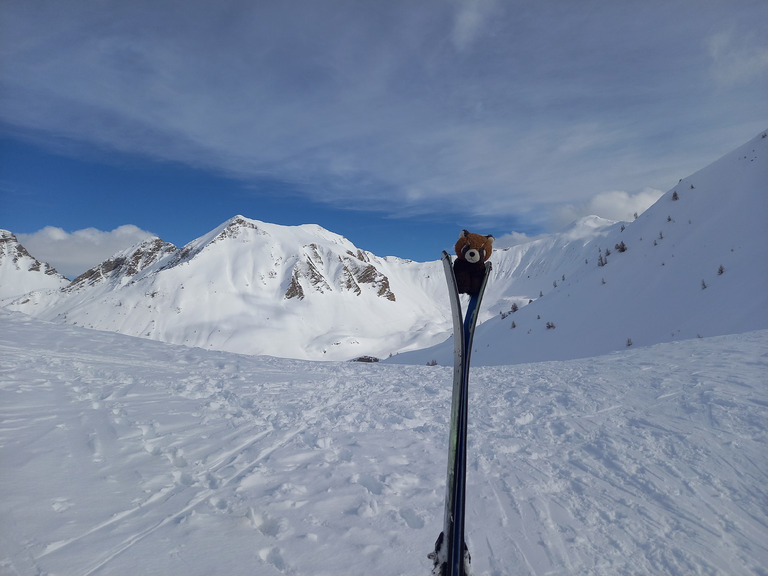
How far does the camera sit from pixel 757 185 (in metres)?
10.7

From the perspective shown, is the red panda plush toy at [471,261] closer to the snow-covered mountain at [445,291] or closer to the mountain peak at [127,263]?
the snow-covered mountain at [445,291]

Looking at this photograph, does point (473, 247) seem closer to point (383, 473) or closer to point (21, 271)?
point (383, 473)

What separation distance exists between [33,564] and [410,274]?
94696mm

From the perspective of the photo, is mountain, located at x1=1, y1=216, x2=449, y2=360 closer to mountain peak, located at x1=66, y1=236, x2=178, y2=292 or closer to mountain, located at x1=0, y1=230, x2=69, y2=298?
mountain peak, located at x1=66, y1=236, x2=178, y2=292

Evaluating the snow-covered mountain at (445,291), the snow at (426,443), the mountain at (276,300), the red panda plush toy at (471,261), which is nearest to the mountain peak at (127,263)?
the snow-covered mountain at (445,291)

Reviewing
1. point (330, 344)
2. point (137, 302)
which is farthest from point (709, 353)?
point (137, 302)

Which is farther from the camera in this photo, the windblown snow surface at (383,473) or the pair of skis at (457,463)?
the windblown snow surface at (383,473)

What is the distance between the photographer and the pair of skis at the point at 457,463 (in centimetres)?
201

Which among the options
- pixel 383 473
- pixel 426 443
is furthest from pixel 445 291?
pixel 383 473

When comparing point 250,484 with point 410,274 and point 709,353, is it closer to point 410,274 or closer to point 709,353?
point 709,353

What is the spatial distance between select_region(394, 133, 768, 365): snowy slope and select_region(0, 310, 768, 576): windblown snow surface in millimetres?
2014

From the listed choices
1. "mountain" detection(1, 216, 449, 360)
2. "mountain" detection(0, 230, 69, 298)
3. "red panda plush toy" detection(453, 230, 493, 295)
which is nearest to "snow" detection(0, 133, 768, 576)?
"red panda plush toy" detection(453, 230, 493, 295)

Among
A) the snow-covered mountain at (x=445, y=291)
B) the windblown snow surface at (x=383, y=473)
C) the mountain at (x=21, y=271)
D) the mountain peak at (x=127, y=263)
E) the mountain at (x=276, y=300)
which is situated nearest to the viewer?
the windblown snow surface at (x=383, y=473)

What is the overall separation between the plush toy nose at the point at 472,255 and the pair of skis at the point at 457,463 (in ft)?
0.32
